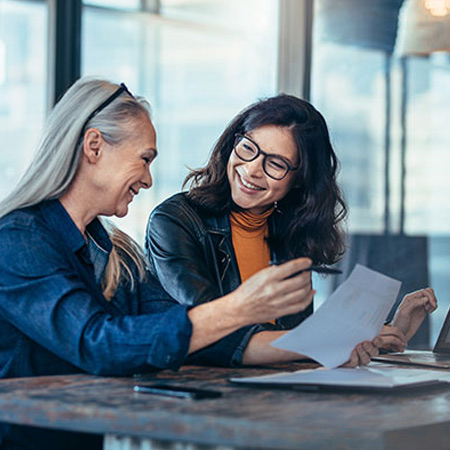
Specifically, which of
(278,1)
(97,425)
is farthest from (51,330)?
(278,1)

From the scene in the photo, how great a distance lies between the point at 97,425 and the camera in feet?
4.23

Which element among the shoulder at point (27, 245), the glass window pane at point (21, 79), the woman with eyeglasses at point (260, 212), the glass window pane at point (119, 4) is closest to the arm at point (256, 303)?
the shoulder at point (27, 245)

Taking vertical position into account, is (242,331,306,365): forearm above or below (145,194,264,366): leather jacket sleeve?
below

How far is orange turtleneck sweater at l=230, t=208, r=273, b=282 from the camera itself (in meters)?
2.42

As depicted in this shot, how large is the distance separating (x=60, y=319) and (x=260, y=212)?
1021 millimetres

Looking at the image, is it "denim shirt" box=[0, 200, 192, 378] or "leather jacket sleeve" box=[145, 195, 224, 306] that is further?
"leather jacket sleeve" box=[145, 195, 224, 306]

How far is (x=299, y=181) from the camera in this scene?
2486 mm

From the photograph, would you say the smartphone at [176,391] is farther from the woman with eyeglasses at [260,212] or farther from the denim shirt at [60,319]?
the woman with eyeglasses at [260,212]

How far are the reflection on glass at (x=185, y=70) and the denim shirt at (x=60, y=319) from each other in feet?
16.7

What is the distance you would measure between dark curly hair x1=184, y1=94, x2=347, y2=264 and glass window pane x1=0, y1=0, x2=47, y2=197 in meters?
4.06

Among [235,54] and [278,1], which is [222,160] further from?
[235,54]

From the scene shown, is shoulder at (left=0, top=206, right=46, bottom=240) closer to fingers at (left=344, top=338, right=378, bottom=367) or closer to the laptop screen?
fingers at (left=344, top=338, right=378, bottom=367)

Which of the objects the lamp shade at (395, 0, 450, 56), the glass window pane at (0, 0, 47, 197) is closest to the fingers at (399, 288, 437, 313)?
the lamp shade at (395, 0, 450, 56)

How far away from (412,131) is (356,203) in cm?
49
